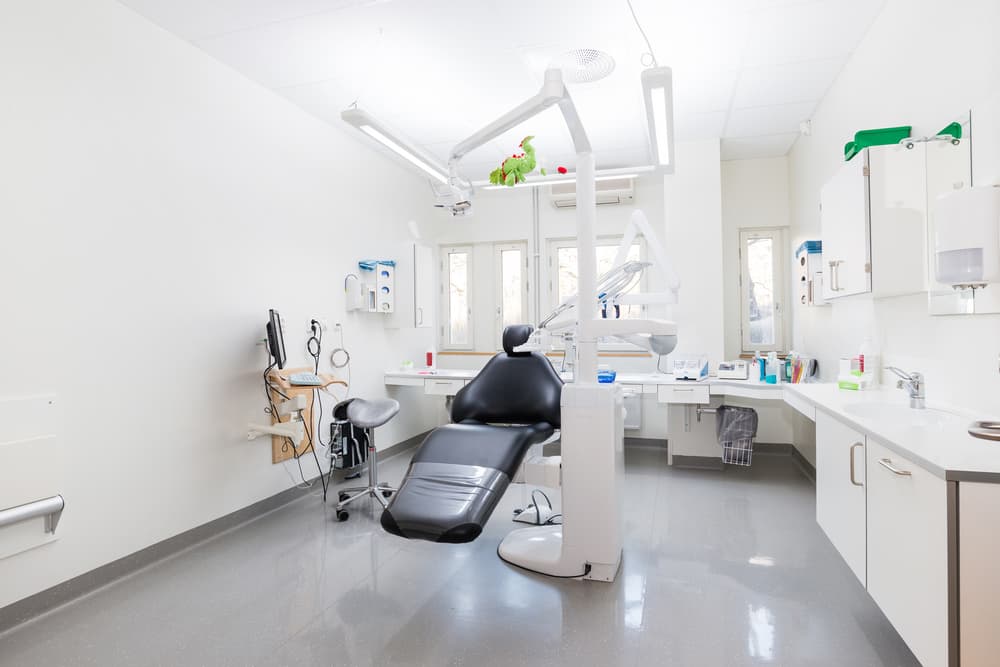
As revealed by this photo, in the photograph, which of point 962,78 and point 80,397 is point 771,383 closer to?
point 962,78

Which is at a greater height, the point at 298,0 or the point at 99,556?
the point at 298,0

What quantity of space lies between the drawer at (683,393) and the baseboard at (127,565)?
9.74 feet

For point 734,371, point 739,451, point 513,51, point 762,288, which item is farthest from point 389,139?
point 762,288

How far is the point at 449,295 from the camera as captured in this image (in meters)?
6.36

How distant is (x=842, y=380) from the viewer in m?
3.21

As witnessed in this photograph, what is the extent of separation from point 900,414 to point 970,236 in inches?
36.2

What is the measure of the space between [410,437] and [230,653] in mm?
3550

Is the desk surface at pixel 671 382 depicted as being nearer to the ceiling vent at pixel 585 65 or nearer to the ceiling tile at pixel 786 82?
the ceiling tile at pixel 786 82

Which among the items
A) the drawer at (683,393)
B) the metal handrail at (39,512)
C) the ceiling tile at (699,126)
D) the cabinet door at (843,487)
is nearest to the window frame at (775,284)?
the ceiling tile at (699,126)

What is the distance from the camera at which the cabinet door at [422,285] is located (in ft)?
17.3

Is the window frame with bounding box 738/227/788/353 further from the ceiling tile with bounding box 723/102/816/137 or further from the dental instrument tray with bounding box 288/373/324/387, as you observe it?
the dental instrument tray with bounding box 288/373/324/387

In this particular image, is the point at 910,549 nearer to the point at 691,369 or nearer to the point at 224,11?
the point at 691,369

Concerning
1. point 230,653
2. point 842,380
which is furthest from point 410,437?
point 842,380

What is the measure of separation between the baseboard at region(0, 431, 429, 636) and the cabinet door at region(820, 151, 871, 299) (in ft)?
12.4
